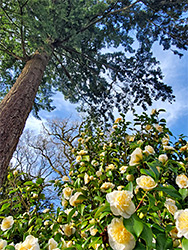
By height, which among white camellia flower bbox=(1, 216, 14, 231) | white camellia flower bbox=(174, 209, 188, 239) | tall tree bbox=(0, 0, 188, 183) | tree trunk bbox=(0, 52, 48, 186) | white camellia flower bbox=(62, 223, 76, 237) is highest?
tall tree bbox=(0, 0, 188, 183)

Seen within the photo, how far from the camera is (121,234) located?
52 cm

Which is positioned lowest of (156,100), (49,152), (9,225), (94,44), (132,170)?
(9,225)

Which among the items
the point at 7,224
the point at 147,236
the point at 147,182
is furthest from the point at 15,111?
the point at 147,236

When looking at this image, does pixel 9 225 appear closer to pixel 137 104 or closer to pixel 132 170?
pixel 132 170

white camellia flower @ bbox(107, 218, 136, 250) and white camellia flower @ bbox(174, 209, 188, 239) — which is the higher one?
white camellia flower @ bbox(174, 209, 188, 239)

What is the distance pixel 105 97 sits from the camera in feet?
15.1

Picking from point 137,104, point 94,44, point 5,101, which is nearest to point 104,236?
point 5,101

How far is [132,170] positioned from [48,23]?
2.51 meters

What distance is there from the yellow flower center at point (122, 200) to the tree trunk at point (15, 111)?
5.69 feet

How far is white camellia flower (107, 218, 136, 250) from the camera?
508 mm

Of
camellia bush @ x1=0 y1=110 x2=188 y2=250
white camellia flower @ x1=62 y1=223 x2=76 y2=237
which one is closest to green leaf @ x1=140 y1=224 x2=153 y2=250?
camellia bush @ x1=0 y1=110 x2=188 y2=250

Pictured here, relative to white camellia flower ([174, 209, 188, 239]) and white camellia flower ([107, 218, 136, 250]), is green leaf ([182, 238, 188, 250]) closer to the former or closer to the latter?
Result: white camellia flower ([174, 209, 188, 239])

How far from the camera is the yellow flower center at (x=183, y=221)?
52 centimetres

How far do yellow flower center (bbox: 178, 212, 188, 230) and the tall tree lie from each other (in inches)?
75.9
